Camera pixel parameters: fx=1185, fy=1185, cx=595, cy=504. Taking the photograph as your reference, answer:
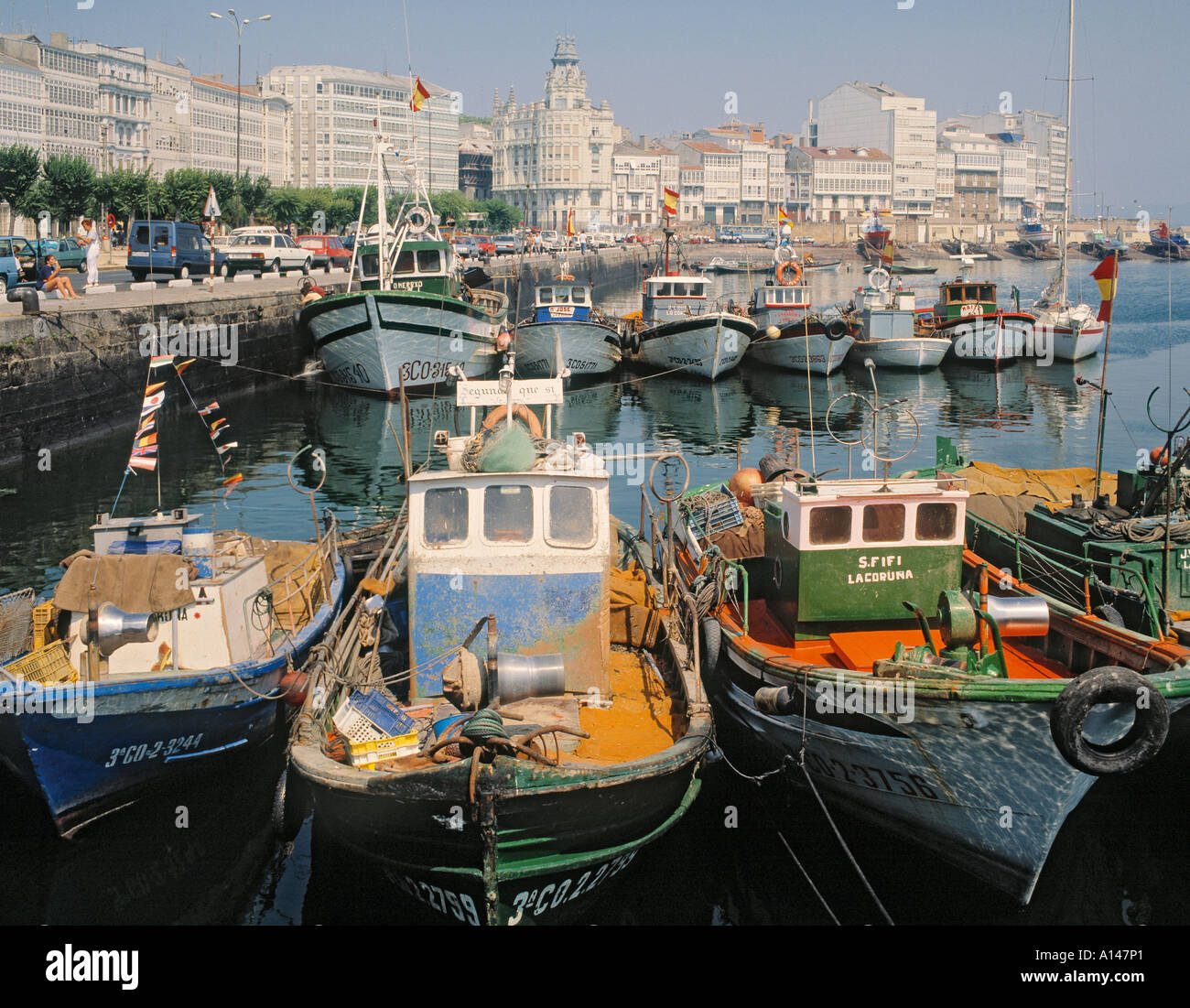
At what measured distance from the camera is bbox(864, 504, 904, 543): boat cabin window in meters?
10.7

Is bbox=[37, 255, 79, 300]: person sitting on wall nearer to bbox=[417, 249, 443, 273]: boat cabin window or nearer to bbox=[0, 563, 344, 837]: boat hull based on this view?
bbox=[417, 249, 443, 273]: boat cabin window

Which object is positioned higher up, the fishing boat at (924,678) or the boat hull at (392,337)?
the boat hull at (392,337)

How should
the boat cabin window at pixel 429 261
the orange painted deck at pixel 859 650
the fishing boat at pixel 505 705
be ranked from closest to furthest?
the fishing boat at pixel 505 705 < the orange painted deck at pixel 859 650 < the boat cabin window at pixel 429 261

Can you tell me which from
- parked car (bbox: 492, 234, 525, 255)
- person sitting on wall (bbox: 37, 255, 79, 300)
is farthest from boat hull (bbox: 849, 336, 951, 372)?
parked car (bbox: 492, 234, 525, 255)

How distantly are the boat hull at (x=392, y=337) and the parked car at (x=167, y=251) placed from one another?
315 inches

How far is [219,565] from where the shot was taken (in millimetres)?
11328

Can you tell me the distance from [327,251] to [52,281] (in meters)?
28.4

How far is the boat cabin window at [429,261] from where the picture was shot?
3616 cm

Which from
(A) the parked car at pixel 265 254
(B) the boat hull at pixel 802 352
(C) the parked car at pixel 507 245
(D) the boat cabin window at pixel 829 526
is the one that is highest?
(C) the parked car at pixel 507 245

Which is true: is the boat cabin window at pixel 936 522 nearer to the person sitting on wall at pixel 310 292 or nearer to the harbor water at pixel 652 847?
the harbor water at pixel 652 847

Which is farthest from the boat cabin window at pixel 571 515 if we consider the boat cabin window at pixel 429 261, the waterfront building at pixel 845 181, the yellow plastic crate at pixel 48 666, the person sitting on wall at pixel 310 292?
the waterfront building at pixel 845 181

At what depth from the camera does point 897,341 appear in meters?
40.9
